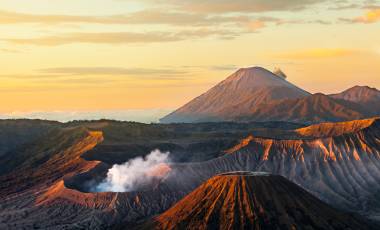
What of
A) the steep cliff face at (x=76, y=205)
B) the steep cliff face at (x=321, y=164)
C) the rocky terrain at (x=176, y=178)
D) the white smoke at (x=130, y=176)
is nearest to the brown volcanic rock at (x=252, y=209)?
the rocky terrain at (x=176, y=178)

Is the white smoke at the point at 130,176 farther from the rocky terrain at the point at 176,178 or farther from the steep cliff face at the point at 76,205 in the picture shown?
the steep cliff face at the point at 76,205

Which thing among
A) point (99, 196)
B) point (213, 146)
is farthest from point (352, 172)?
point (99, 196)

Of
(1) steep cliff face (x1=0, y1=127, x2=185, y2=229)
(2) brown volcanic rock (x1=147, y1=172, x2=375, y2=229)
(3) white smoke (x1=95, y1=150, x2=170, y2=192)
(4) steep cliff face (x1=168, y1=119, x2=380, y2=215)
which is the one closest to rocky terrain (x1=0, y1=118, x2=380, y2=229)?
(4) steep cliff face (x1=168, y1=119, x2=380, y2=215)

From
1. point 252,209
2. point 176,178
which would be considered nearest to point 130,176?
point 176,178

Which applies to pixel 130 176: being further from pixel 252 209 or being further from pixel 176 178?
pixel 252 209

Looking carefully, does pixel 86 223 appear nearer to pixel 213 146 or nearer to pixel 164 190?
pixel 164 190

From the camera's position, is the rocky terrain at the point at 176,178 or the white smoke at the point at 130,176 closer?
the rocky terrain at the point at 176,178
